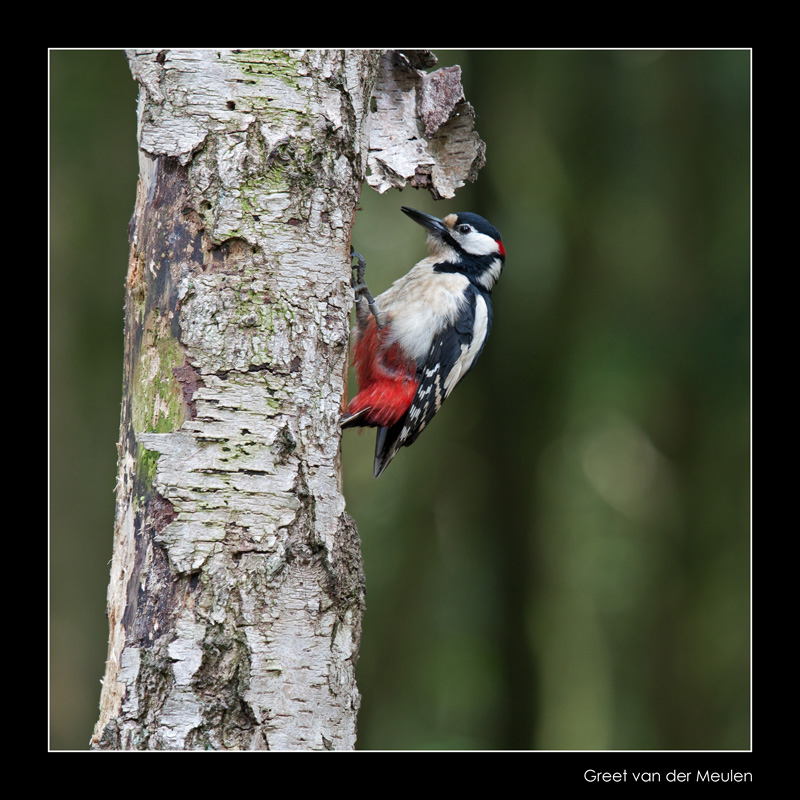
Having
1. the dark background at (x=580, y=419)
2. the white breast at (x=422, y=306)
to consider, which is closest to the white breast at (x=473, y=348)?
the white breast at (x=422, y=306)

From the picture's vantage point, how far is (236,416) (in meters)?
2.10

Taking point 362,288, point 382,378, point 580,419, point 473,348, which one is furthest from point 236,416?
point 580,419

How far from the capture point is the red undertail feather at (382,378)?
3.48 m

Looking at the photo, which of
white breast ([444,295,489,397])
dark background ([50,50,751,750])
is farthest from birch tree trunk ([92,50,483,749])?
dark background ([50,50,751,750])

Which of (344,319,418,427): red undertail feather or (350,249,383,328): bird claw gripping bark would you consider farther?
(344,319,418,427): red undertail feather

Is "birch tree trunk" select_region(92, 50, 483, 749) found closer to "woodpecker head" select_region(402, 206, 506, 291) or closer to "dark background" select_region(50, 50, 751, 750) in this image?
"woodpecker head" select_region(402, 206, 506, 291)

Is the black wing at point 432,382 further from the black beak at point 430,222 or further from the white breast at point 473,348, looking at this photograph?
the black beak at point 430,222

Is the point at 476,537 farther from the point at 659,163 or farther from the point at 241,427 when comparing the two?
the point at 241,427

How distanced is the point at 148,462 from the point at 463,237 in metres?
2.44

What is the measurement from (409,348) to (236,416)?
159 cm

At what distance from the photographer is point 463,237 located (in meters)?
4.06

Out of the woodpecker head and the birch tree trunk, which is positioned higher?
the woodpecker head

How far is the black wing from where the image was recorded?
11.8ft

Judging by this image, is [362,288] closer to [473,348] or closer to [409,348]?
[409,348]
